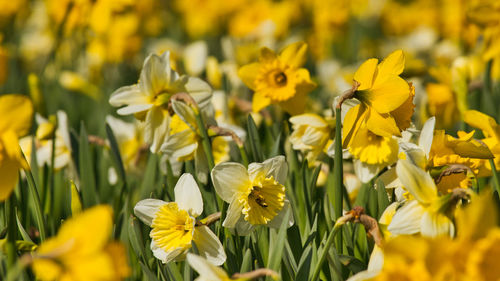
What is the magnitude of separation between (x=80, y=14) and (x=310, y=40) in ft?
7.88

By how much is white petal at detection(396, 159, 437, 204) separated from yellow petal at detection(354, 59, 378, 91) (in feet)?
0.73

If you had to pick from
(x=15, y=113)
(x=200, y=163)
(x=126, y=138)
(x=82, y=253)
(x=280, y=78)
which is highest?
(x=15, y=113)

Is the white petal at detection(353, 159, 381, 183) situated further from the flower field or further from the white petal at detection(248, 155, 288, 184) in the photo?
the white petal at detection(248, 155, 288, 184)

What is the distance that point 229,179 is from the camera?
44.8 inches

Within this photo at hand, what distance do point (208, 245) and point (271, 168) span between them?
0.21 meters

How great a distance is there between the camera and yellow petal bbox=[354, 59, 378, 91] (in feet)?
3.65

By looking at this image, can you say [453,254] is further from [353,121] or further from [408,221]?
[353,121]

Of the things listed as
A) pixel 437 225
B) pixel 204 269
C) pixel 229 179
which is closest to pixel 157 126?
pixel 229 179

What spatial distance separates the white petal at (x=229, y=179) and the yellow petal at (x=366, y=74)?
30 centimetres

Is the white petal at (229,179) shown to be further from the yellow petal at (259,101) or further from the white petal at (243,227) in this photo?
the yellow petal at (259,101)

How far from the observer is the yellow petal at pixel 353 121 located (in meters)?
1.16

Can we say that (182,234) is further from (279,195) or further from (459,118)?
(459,118)

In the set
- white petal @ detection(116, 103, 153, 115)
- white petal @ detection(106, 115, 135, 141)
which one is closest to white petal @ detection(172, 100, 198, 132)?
white petal @ detection(116, 103, 153, 115)

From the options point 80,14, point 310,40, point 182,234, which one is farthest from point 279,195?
point 310,40
